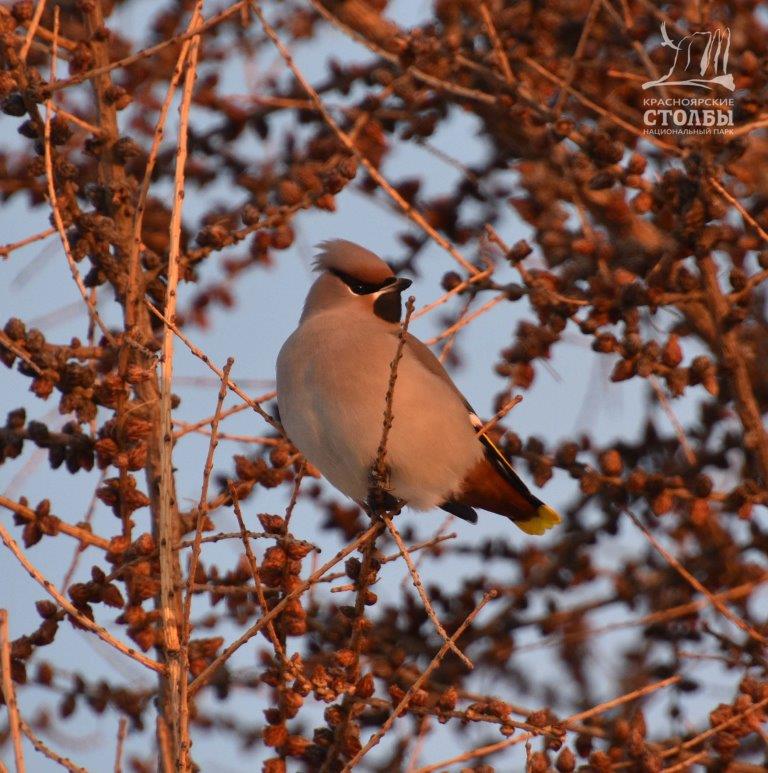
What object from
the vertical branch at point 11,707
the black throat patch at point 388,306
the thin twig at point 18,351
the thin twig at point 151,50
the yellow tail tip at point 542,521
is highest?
the black throat patch at point 388,306

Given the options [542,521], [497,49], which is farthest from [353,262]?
[542,521]

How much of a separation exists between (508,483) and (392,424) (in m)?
0.56

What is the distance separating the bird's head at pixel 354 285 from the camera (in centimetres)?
430

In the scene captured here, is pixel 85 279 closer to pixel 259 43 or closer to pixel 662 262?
pixel 662 262

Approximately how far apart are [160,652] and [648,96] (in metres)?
2.90

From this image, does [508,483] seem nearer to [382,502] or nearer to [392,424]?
[382,502]

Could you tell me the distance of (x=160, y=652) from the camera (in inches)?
139

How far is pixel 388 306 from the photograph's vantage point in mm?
4305

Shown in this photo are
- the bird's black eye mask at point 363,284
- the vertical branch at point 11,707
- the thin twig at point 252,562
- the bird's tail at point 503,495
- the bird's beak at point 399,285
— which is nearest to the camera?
the vertical branch at point 11,707

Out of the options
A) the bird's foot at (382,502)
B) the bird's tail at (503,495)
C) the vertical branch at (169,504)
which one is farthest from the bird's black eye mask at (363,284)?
the vertical branch at (169,504)

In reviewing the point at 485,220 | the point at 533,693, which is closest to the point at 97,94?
the point at 485,220

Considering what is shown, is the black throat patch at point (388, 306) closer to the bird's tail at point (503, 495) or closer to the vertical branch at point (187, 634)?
the bird's tail at point (503, 495)
